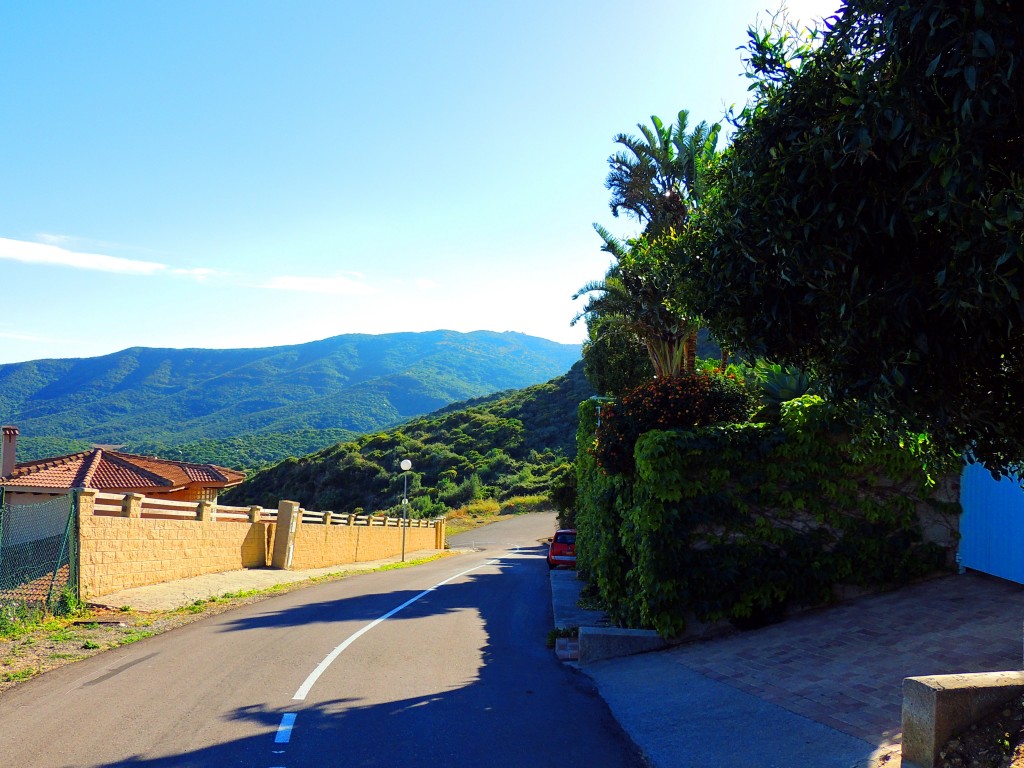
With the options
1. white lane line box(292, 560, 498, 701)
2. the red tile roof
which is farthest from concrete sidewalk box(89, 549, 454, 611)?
the red tile roof

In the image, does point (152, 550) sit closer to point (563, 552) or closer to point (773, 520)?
point (773, 520)

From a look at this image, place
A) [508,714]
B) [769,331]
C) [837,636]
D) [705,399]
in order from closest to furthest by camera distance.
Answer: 1. [769,331]
2. [508,714]
3. [837,636]
4. [705,399]

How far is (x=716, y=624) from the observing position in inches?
375

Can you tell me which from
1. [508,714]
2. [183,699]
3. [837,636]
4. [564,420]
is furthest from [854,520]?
[564,420]

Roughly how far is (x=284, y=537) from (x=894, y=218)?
21083 mm

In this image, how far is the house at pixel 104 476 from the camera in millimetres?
27016

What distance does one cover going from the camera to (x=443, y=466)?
73.8 m

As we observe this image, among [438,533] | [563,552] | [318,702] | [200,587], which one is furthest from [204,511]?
[438,533]

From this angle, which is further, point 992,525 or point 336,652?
point 336,652

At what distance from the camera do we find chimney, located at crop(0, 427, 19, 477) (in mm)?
29853

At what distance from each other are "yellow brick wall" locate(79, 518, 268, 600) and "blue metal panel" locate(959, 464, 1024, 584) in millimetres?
13567

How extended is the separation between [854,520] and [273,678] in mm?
7289

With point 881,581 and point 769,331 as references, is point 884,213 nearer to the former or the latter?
point 769,331

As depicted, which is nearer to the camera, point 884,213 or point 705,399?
point 884,213
